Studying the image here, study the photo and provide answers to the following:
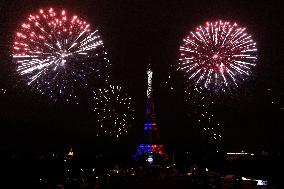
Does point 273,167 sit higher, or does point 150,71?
point 150,71

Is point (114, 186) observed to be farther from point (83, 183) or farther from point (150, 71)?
point (150, 71)

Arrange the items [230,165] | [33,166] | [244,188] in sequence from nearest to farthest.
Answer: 1. [244,188]
2. [33,166]
3. [230,165]

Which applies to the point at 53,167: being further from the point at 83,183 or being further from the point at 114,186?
the point at 83,183

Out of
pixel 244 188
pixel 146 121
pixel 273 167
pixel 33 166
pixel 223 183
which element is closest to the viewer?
pixel 244 188

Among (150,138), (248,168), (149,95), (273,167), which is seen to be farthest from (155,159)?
(273,167)

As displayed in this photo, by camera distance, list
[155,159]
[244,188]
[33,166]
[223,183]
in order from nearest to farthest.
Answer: [244,188]
[223,183]
[33,166]
[155,159]

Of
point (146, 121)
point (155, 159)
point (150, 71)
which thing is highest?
point (150, 71)

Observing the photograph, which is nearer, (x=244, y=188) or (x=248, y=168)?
(x=244, y=188)

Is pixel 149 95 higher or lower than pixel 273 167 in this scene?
higher

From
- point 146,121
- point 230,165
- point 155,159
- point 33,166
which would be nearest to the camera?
point 33,166

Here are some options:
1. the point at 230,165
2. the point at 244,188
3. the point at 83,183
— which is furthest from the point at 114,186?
the point at 230,165
